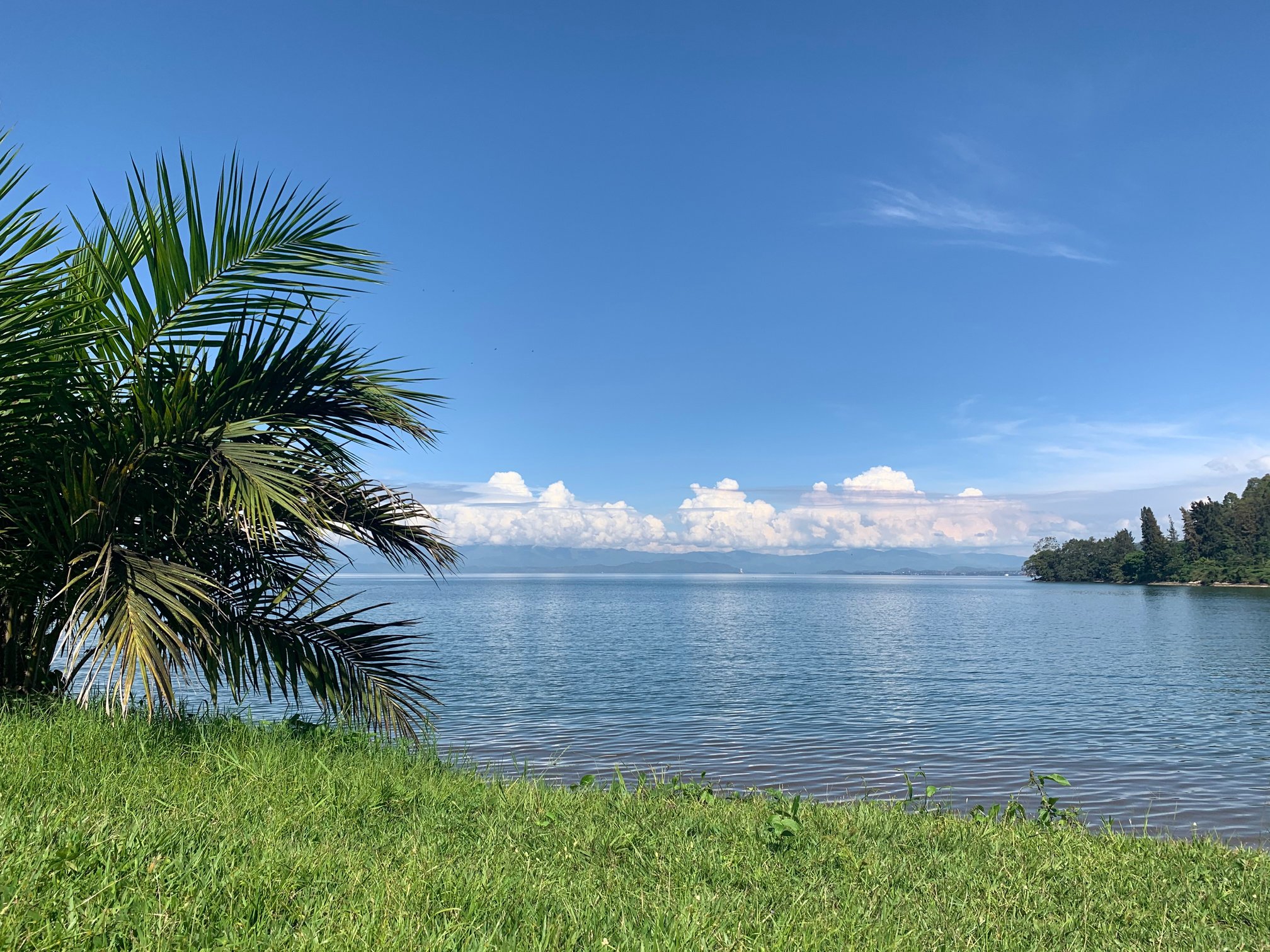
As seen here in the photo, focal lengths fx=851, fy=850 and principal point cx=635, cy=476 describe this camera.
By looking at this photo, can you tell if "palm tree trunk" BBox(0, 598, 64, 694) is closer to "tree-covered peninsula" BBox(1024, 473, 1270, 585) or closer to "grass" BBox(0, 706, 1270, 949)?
"grass" BBox(0, 706, 1270, 949)

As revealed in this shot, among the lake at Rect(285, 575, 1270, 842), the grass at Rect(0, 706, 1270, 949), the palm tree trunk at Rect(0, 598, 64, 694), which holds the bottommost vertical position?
the lake at Rect(285, 575, 1270, 842)

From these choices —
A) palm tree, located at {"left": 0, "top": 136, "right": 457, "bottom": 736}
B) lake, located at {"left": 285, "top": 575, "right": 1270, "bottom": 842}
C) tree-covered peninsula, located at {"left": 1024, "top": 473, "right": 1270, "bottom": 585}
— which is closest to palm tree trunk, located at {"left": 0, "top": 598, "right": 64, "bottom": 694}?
palm tree, located at {"left": 0, "top": 136, "right": 457, "bottom": 736}

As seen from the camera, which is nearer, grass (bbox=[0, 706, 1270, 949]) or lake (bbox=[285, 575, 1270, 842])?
grass (bbox=[0, 706, 1270, 949])

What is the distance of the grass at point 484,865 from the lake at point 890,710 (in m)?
2.28

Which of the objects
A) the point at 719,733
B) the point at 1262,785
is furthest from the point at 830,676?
the point at 1262,785

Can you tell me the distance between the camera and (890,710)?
65.3ft

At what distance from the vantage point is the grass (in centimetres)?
342

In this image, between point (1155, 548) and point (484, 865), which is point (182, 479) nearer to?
point (484, 865)

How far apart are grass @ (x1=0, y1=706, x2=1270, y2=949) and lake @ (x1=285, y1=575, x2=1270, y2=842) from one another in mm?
2275

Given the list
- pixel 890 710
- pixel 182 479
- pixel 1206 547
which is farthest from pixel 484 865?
pixel 1206 547

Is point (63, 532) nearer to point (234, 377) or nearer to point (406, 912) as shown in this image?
point (234, 377)

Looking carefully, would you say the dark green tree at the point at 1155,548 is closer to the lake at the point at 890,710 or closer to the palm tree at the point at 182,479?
the lake at the point at 890,710

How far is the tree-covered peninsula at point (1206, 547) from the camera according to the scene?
417 ft

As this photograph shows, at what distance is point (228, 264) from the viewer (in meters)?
7.52
